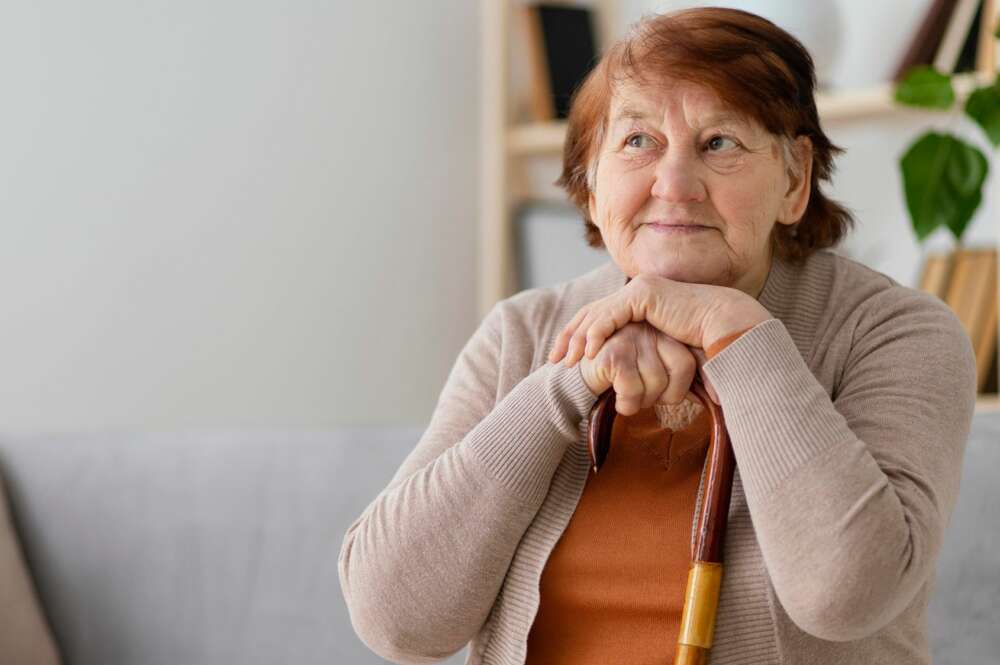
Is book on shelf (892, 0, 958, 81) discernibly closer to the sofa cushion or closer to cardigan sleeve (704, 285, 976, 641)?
cardigan sleeve (704, 285, 976, 641)

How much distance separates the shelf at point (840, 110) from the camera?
2393 millimetres

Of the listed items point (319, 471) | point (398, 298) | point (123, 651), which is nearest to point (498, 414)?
point (319, 471)

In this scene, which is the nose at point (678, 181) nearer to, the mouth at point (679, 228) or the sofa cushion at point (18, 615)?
the mouth at point (679, 228)

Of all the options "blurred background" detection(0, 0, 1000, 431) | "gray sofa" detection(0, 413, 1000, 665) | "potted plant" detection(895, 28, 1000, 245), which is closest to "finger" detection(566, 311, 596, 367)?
"gray sofa" detection(0, 413, 1000, 665)

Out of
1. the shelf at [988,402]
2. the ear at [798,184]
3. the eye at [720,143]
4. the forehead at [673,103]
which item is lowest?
the shelf at [988,402]

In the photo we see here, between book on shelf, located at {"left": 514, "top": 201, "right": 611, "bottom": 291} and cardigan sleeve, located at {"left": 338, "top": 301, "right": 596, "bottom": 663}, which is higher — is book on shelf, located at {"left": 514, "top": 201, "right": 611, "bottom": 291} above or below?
below

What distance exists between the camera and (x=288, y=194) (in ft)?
9.29

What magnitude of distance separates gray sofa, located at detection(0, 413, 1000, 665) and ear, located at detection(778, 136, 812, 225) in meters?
0.74

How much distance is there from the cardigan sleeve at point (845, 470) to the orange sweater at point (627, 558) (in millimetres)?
142

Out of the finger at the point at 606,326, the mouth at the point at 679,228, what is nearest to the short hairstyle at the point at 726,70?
the mouth at the point at 679,228

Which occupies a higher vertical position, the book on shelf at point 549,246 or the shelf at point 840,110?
the shelf at point 840,110

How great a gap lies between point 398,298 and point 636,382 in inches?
73.3

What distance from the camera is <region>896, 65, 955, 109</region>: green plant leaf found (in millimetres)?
2215

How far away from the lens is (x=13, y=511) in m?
1.98
